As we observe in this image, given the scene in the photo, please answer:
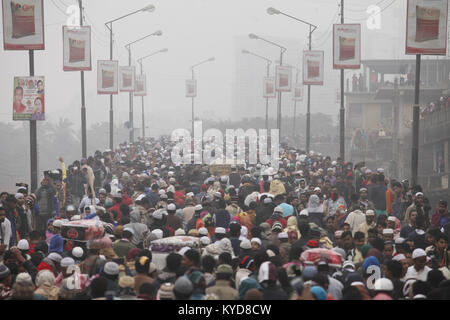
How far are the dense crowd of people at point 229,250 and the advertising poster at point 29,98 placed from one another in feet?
6.48

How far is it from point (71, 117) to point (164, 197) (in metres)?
138

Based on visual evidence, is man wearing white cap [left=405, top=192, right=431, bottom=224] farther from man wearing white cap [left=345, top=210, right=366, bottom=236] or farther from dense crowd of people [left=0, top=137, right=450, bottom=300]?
man wearing white cap [left=345, top=210, right=366, bottom=236]

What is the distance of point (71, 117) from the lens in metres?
150

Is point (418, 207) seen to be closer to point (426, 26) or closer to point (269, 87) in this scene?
point (426, 26)

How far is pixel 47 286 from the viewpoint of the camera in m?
8.20

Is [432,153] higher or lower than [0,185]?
higher

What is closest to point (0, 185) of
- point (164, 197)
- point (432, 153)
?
point (432, 153)

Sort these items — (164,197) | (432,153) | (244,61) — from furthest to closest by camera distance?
(244,61) → (432,153) → (164,197)

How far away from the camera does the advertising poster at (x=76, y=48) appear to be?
23750mm

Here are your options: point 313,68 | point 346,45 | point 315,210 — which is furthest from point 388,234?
point 313,68

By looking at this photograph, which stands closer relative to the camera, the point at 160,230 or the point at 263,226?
the point at 160,230

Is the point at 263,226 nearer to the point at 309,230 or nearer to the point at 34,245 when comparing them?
the point at 309,230

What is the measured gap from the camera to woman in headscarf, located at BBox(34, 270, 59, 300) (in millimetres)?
8070

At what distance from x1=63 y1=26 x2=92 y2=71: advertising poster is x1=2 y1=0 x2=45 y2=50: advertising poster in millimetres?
6256
